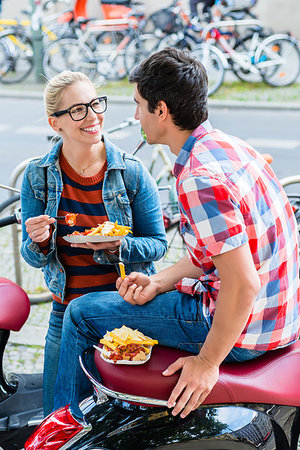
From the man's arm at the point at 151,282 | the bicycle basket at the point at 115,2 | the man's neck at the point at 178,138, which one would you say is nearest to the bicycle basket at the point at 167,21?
the bicycle basket at the point at 115,2

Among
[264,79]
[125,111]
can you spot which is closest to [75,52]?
[125,111]

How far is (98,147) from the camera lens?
8.45 feet

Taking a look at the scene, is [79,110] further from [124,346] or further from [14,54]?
[14,54]

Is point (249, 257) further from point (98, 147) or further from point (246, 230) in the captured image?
point (98, 147)

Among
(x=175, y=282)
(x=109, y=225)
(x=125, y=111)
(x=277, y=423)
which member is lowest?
(x=125, y=111)

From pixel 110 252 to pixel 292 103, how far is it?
26.8ft

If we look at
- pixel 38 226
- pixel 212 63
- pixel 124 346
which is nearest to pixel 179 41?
pixel 212 63

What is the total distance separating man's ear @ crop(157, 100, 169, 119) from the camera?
1892 mm

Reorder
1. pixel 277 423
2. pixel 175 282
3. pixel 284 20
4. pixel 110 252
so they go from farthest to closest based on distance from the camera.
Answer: pixel 284 20 → pixel 110 252 → pixel 175 282 → pixel 277 423

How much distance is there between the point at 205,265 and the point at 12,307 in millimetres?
914

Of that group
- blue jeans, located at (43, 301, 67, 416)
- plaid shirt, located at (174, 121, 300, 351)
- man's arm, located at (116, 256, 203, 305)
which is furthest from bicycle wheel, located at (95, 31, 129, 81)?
plaid shirt, located at (174, 121, 300, 351)

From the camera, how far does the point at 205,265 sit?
1876 mm

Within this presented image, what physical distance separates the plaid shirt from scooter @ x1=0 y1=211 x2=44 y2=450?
0.84m

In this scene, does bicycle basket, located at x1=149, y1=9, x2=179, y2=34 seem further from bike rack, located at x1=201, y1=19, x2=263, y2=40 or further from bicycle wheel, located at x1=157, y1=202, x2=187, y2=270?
bicycle wheel, located at x1=157, y1=202, x2=187, y2=270
